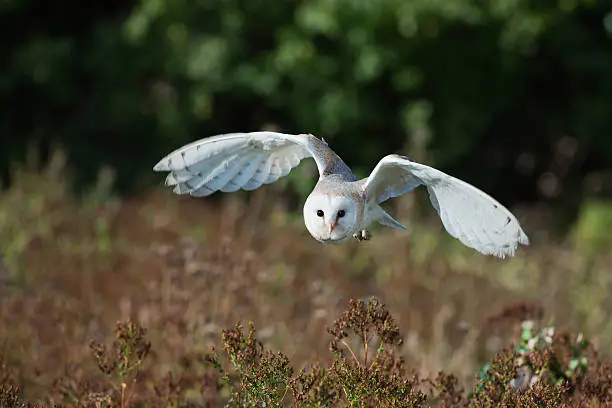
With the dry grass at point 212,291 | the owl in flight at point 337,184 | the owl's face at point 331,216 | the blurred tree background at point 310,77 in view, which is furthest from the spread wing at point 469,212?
the blurred tree background at point 310,77

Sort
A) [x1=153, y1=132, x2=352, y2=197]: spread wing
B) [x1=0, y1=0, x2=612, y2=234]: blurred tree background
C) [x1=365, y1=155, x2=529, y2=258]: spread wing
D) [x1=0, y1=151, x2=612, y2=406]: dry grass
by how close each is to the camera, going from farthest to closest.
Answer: [x1=0, y1=0, x2=612, y2=234]: blurred tree background
[x1=0, y1=151, x2=612, y2=406]: dry grass
[x1=153, y1=132, x2=352, y2=197]: spread wing
[x1=365, y1=155, x2=529, y2=258]: spread wing

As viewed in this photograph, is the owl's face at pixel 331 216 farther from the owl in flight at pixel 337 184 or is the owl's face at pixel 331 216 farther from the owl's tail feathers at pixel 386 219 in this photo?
the owl's tail feathers at pixel 386 219

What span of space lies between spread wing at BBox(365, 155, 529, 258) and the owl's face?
7.3 inches

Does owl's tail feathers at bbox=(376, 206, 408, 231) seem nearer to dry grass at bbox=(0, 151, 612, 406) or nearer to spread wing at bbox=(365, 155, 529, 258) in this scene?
spread wing at bbox=(365, 155, 529, 258)

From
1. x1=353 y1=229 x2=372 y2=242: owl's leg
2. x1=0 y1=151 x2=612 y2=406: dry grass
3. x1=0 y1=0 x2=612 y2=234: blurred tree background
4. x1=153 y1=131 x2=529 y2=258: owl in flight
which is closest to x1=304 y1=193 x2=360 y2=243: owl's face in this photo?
x1=153 y1=131 x2=529 y2=258: owl in flight

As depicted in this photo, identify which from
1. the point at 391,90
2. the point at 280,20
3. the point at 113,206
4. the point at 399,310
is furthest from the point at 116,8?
the point at 399,310

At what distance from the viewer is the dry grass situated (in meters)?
3.67

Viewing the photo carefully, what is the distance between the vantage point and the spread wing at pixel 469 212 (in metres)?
2.42

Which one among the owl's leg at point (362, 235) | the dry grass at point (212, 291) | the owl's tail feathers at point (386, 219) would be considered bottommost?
the dry grass at point (212, 291)

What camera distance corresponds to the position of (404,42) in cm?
971

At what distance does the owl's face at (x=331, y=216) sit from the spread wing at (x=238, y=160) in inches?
9.7

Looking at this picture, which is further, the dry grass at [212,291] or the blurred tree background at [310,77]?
the blurred tree background at [310,77]

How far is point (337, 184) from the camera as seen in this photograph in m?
2.78

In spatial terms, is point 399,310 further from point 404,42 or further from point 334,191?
point 404,42
